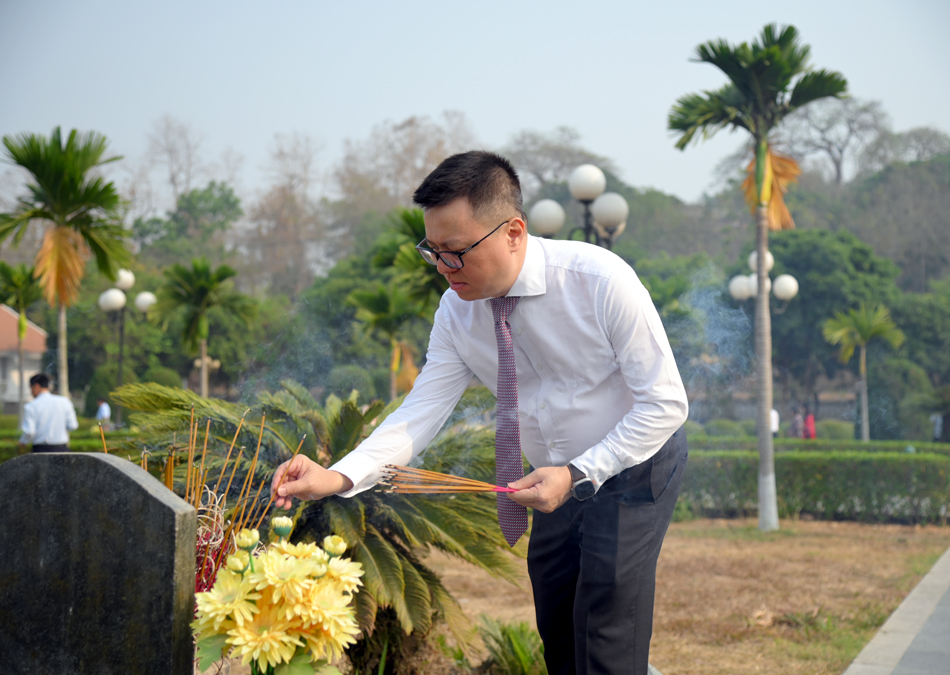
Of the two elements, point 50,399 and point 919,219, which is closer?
point 50,399

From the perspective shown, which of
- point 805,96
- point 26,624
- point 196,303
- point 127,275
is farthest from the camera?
point 127,275

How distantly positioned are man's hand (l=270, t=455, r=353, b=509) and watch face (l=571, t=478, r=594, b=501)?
673 millimetres

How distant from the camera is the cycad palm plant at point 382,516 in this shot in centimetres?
425

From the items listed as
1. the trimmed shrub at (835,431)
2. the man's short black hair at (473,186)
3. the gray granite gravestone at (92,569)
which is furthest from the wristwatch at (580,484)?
the trimmed shrub at (835,431)

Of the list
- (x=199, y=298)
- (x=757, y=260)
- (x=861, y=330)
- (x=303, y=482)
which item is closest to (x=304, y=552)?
(x=303, y=482)

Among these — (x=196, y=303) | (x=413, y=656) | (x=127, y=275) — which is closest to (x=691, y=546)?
(x=413, y=656)

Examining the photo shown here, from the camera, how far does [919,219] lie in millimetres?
40875

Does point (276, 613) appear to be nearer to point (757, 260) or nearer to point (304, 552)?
point (304, 552)

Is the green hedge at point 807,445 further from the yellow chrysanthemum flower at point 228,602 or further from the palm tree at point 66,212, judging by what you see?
the yellow chrysanthemum flower at point 228,602

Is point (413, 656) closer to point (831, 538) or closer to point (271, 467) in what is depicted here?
point (271, 467)

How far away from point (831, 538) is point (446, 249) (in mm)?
8952

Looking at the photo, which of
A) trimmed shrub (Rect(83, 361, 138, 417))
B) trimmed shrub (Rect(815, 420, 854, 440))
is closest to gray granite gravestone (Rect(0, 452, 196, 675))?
trimmed shrub (Rect(815, 420, 854, 440))

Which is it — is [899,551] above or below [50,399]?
below

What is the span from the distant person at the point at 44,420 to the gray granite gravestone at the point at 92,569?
23.9ft
